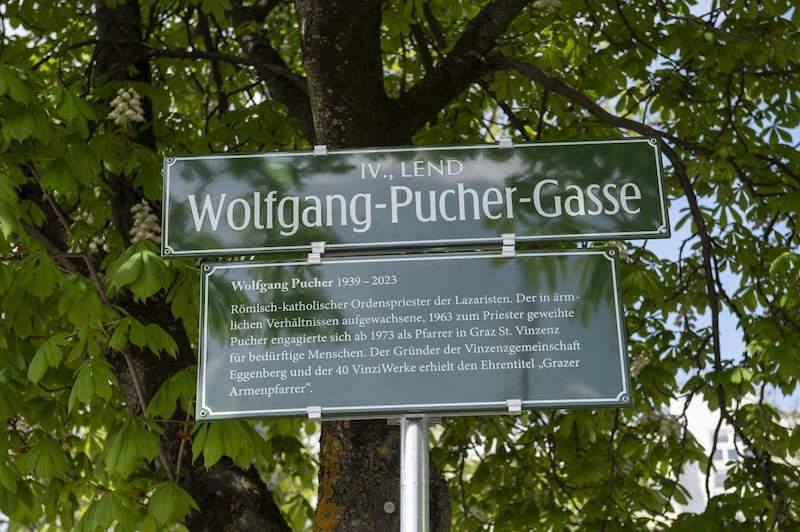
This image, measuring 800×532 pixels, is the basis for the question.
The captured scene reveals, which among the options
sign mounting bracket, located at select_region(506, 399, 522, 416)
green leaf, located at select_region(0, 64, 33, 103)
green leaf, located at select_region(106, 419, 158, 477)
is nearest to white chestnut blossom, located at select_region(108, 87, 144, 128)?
green leaf, located at select_region(0, 64, 33, 103)

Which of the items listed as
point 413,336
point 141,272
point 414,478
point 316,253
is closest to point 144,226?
point 141,272

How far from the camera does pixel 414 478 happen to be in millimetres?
1970

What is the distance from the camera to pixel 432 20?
16.3 feet

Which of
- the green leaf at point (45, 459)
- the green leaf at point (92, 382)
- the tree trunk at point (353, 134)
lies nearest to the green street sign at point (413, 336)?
the green leaf at point (92, 382)

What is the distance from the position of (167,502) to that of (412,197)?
1422 millimetres

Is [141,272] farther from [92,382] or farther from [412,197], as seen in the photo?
[412,197]

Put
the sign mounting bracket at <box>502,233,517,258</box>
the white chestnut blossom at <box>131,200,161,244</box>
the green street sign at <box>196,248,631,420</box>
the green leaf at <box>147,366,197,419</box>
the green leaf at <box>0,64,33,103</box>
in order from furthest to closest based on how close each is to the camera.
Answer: the white chestnut blossom at <box>131,200,161,244</box>, the green leaf at <box>147,366,197,419</box>, the green leaf at <box>0,64,33,103</box>, the sign mounting bracket at <box>502,233,517,258</box>, the green street sign at <box>196,248,631,420</box>

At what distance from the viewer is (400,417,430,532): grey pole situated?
1.94 meters

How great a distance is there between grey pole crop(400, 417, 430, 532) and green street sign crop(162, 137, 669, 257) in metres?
0.47

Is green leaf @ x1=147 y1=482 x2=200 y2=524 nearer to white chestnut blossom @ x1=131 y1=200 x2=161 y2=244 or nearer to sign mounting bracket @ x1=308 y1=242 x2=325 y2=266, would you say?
white chestnut blossom @ x1=131 y1=200 x2=161 y2=244

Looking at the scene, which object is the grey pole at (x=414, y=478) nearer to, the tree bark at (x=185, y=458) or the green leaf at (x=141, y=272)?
the green leaf at (x=141, y=272)

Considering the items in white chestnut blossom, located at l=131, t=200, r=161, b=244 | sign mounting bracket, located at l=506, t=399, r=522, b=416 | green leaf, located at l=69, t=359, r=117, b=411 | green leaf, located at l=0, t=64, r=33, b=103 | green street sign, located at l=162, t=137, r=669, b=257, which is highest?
green leaf, located at l=0, t=64, r=33, b=103

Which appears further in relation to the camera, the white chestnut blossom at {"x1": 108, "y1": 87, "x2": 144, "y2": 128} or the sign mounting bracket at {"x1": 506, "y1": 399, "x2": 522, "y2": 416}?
the white chestnut blossom at {"x1": 108, "y1": 87, "x2": 144, "y2": 128}

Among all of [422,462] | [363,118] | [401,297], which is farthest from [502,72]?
[422,462]
